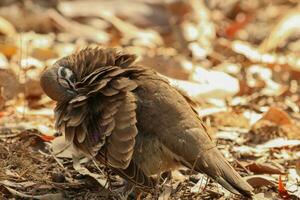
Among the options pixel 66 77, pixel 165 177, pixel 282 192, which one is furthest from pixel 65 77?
pixel 282 192

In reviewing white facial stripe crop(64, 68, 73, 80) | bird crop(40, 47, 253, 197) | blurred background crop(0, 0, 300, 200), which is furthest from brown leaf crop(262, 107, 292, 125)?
white facial stripe crop(64, 68, 73, 80)

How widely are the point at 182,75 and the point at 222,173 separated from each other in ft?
8.97

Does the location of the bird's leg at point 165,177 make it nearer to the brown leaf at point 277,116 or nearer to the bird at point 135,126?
the bird at point 135,126

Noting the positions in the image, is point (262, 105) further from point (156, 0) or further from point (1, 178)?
point (156, 0)

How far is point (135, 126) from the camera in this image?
488 centimetres

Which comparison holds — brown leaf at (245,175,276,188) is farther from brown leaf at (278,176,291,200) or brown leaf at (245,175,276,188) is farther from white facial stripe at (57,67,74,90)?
white facial stripe at (57,67,74,90)

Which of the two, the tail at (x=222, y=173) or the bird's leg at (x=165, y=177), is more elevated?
the tail at (x=222, y=173)

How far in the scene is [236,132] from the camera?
21.7 feet

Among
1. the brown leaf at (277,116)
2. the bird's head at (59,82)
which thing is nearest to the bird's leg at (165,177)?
the bird's head at (59,82)

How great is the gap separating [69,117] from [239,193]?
118 centimetres

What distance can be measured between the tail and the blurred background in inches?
12.4

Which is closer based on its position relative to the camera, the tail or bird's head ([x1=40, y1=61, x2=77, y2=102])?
the tail

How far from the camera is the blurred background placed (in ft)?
18.1

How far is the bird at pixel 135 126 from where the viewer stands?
491 cm
